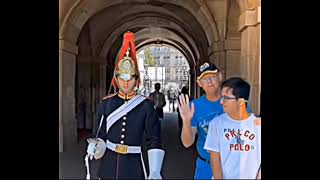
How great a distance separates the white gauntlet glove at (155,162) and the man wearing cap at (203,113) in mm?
218

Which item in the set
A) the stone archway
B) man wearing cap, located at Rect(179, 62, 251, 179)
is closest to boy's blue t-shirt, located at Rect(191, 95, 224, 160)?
man wearing cap, located at Rect(179, 62, 251, 179)

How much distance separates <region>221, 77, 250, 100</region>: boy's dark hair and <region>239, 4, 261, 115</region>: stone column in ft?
0.89

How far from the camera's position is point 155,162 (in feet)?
11.5

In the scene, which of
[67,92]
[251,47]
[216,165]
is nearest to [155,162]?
[216,165]

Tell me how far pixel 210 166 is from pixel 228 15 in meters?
3.48

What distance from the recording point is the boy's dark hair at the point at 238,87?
11.4 ft

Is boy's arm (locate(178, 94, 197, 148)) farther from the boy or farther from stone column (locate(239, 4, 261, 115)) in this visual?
stone column (locate(239, 4, 261, 115))

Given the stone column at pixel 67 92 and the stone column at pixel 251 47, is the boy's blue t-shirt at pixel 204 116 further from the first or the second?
the stone column at pixel 67 92

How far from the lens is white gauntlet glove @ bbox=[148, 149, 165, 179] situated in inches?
138

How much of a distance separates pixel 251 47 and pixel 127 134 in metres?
1.71

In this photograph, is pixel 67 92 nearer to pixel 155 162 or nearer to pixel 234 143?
pixel 155 162

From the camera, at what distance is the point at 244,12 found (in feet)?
16.3

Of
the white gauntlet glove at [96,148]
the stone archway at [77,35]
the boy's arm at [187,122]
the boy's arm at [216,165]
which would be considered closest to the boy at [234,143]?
the boy's arm at [216,165]
